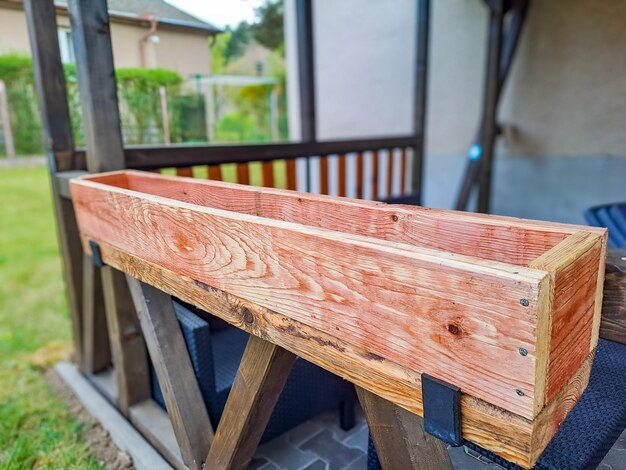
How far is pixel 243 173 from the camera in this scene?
2.37 m

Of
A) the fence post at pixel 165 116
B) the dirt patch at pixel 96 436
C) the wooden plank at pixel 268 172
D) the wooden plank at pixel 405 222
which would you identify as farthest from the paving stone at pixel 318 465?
the fence post at pixel 165 116

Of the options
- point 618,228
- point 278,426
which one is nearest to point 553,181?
point 618,228

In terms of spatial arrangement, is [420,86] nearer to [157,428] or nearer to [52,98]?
[52,98]

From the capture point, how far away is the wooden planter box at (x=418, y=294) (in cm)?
57

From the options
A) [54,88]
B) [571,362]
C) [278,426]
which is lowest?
[278,426]

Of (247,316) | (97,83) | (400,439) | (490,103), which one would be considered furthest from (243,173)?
(490,103)

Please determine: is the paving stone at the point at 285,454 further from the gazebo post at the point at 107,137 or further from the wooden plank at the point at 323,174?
the wooden plank at the point at 323,174

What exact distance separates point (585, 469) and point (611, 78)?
317 centimetres

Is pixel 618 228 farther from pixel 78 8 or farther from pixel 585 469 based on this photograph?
pixel 78 8

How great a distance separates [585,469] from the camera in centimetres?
89

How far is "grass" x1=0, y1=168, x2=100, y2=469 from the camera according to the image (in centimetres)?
172

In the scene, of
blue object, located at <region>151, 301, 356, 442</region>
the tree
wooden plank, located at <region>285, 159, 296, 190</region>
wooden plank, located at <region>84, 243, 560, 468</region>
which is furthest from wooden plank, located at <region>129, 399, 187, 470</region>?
the tree

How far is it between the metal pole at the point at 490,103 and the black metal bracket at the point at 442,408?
3.14 m

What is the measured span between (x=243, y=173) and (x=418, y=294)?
1.87 m
